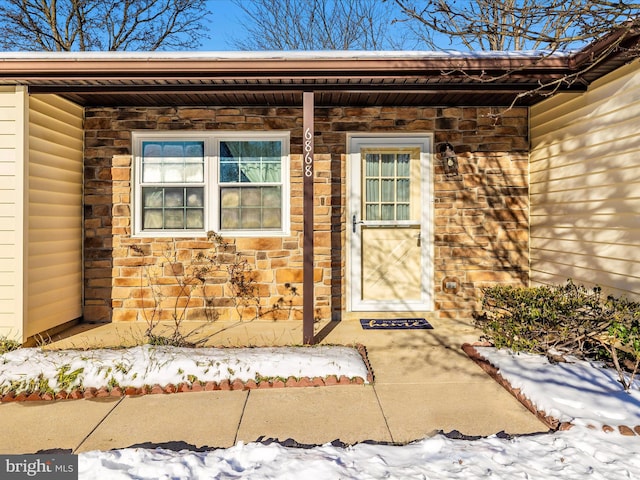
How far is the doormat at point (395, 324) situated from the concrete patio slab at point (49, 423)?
2870 millimetres

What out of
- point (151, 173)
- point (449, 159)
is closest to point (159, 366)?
point (151, 173)

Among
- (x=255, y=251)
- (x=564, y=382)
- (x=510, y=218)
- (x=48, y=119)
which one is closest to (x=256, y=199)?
(x=255, y=251)

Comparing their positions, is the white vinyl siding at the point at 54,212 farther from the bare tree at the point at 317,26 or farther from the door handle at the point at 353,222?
the bare tree at the point at 317,26

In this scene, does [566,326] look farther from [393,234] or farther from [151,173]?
[151,173]

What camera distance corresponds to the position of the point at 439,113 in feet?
18.4

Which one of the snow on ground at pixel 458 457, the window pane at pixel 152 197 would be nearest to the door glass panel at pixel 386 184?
the window pane at pixel 152 197

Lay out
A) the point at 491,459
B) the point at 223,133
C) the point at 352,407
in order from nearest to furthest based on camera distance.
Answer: the point at 491,459, the point at 352,407, the point at 223,133

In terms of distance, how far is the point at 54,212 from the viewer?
486cm

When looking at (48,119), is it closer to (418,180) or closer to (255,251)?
(255,251)

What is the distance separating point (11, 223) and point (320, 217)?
320cm

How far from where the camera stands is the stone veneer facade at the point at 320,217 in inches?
217

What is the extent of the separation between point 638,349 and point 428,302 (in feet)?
8.83

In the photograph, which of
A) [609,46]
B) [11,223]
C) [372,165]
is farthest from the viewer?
[372,165]

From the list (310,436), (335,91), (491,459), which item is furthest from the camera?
(335,91)
